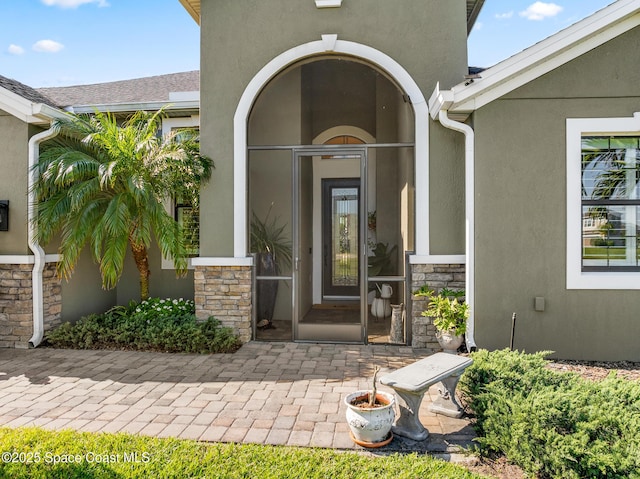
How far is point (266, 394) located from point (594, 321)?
A: 174 inches

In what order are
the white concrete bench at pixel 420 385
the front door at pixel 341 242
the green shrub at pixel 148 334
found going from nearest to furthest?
the white concrete bench at pixel 420 385
the green shrub at pixel 148 334
the front door at pixel 341 242

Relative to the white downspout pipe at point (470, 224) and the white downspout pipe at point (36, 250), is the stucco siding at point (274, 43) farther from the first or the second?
the white downspout pipe at point (36, 250)

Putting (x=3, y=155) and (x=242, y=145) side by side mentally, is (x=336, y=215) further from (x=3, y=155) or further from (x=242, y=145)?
(x=3, y=155)

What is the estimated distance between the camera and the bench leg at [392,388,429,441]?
12.4 feet

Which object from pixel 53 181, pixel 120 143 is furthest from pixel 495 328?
pixel 53 181

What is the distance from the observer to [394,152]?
8570 mm

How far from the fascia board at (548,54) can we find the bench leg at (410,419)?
3905 millimetres

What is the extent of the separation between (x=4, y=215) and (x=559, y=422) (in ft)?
25.2

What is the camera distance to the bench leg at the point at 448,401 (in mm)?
4270

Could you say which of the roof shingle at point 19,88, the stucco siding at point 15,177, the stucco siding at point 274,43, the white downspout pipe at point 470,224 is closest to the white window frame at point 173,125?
the stucco siding at point 274,43

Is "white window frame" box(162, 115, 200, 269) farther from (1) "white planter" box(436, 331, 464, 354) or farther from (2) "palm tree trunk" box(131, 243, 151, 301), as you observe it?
(1) "white planter" box(436, 331, 464, 354)

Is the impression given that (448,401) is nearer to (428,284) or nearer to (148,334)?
(428,284)

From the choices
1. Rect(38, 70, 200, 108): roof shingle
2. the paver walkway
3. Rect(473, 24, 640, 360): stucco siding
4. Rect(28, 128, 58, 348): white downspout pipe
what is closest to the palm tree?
Rect(28, 128, 58, 348): white downspout pipe

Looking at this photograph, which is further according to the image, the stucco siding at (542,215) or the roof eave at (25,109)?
the roof eave at (25,109)
